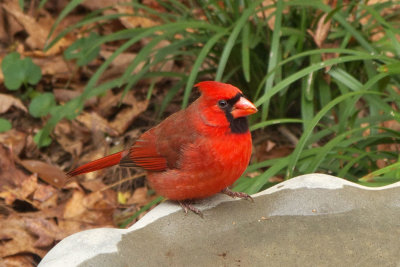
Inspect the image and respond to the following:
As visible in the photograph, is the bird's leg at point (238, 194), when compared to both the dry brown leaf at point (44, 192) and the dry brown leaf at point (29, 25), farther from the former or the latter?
the dry brown leaf at point (29, 25)

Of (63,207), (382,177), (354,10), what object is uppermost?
(354,10)

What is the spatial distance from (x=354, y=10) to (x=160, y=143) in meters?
1.83

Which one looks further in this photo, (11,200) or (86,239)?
(11,200)

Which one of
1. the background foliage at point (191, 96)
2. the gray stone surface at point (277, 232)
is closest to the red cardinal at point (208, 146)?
the gray stone surface at point (277, 232)

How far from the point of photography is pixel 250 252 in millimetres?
1819

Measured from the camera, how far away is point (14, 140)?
388 centimetres

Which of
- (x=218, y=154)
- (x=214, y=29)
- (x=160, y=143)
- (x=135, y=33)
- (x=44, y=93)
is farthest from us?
(x=44, y=93)

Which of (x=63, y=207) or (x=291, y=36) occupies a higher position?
(x=291, y=36)

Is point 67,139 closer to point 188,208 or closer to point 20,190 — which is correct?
point 20,190

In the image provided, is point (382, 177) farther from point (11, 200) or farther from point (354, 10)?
point (11, 200)

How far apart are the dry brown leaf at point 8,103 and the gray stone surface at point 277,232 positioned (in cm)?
241

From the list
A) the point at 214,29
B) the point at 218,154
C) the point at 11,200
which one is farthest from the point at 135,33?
the point at 218,154

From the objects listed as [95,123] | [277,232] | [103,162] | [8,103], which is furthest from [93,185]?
[277,232]

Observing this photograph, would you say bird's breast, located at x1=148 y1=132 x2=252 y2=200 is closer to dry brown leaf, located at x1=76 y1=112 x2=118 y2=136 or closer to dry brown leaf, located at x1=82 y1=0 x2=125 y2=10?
dry brown leaf, located at x1=76 y1=112 x2=118 y2=136
